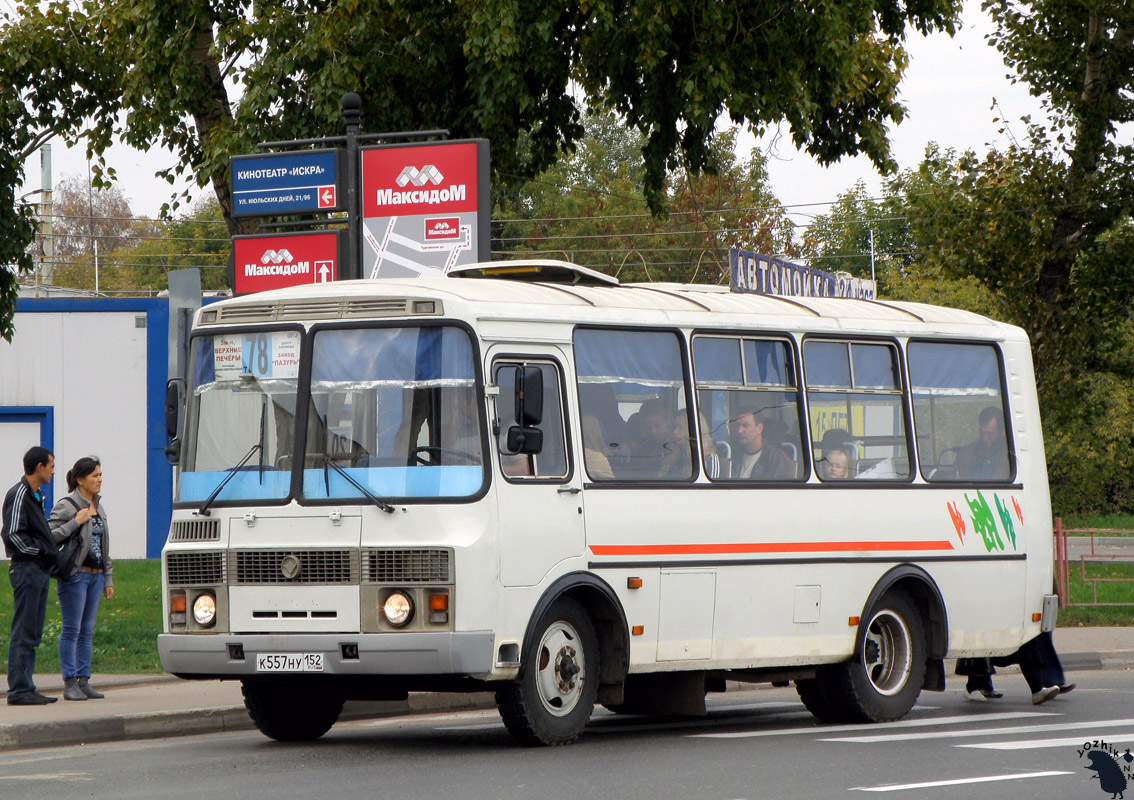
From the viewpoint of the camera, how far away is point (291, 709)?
11.4m

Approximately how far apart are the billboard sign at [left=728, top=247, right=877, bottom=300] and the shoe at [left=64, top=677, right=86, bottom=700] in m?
6.04

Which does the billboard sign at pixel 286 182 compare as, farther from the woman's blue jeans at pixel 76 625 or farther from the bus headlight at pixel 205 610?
the bus headlight at pixel 205 610

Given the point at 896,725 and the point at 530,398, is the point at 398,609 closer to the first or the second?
the point at 530,398

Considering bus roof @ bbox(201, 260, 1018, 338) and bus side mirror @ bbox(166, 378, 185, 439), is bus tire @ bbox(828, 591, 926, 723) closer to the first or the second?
bus roof @ bbox(201, 260, 1018, 338)

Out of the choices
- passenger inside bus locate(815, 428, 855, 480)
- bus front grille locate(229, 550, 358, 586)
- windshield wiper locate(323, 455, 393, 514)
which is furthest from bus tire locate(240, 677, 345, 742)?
passenger inside bus locate(815, 428, 855, 480)

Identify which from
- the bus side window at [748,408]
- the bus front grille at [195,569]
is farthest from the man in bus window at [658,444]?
the bus front grille at [195,569]

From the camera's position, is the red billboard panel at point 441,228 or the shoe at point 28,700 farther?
the red billboard panel at point 441,228

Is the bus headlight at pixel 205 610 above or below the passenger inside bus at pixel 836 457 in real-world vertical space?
below

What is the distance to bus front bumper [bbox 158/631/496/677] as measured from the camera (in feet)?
32.1

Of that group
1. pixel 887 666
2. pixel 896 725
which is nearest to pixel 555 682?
pixel 896 725

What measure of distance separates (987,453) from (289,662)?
20.4 feet

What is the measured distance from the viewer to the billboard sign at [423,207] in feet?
55.1

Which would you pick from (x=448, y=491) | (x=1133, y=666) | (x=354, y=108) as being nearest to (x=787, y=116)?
(x=354, y=108)

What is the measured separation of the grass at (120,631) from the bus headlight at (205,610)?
209 inches
